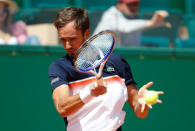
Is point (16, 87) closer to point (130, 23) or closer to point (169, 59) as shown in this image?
point (130, 23)

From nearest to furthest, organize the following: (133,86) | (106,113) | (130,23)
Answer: (106,113) < (133,86) < (130,23)

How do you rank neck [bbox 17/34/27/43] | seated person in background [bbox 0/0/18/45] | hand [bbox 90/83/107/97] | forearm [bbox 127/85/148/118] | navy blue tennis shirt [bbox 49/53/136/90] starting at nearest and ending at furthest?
hand [bbox 90/83/107/97] < navy blue tennis shirt [bbox 49/53/136/90] < forearm [bbox 127/85/148/118] < seated person in background [bbox 0/0/18/45] < neck [bbox 17/34/27/43]

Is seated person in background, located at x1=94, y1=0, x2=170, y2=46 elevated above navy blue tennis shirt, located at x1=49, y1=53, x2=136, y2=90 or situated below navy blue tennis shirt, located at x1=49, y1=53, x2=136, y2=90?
below

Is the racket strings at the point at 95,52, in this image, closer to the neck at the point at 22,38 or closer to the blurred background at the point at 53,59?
the blurred background at the point at 53,59

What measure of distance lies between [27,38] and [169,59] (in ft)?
6.10

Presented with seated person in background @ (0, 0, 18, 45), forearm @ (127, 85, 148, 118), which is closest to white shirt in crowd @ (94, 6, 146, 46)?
seated person in background @ (0, 0, 18, 45)

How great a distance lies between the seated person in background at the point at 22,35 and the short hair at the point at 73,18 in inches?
96.6

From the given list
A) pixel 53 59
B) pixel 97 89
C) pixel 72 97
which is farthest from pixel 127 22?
pixel 97 89

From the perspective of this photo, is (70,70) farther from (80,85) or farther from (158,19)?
(158,19)

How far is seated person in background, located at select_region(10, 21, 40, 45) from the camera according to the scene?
5.25 metres

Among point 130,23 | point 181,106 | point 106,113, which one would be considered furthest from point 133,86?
point 181,106

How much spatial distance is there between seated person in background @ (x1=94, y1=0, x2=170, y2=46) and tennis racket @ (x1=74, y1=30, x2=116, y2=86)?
2.39 m

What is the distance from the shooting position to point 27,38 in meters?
5.34

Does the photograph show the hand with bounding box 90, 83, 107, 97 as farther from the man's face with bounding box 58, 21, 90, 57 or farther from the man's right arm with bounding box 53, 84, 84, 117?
the man's face with bounding box 58, 21, 90, 57
